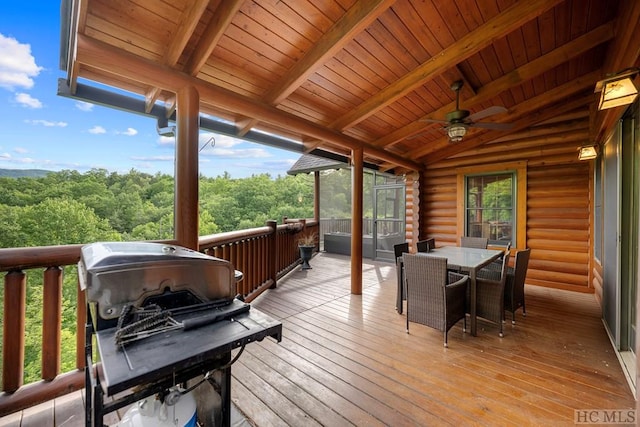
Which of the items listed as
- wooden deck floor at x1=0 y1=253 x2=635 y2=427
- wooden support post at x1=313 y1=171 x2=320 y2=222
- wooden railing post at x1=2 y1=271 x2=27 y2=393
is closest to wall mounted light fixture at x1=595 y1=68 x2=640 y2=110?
wooden deck floor at x1=0 y1=253 x2=635 y2=427

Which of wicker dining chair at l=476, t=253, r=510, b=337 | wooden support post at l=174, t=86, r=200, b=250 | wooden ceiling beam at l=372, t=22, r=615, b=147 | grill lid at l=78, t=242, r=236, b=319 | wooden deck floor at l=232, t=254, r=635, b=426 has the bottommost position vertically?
wooden deck floor at l=232, t=254, r=635, b=426

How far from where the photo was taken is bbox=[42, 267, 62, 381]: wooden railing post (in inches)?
73.9

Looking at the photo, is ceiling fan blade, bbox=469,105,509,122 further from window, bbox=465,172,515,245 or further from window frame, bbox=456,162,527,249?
window, bbox=465,172,515,245

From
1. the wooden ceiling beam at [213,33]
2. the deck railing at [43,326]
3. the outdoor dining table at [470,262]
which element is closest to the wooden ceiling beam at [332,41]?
the wooden ceiling beam at [213,33]

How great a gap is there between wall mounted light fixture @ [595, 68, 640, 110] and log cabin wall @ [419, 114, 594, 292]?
11.9ft

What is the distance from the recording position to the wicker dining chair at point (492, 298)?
2967 millimetres

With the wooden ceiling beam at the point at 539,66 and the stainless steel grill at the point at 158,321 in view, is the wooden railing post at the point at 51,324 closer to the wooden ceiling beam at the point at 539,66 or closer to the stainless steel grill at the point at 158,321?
the stainless steel grill at the point at 158,321

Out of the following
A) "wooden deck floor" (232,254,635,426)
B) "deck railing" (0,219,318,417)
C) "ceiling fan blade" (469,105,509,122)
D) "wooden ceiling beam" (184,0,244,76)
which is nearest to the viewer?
"deck railing" (0,219,318,417)

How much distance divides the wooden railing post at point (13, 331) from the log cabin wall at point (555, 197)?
6.89 metres

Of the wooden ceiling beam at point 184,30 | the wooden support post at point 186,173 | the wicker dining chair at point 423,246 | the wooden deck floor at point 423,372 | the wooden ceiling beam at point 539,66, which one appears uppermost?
the wooden ceiling beam at point 539,66

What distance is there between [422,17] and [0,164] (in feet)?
53.8

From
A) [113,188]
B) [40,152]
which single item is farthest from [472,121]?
[40,152]

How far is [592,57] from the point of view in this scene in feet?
11.6

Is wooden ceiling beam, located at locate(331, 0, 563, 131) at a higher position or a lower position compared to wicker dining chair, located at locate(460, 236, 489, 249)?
higher
